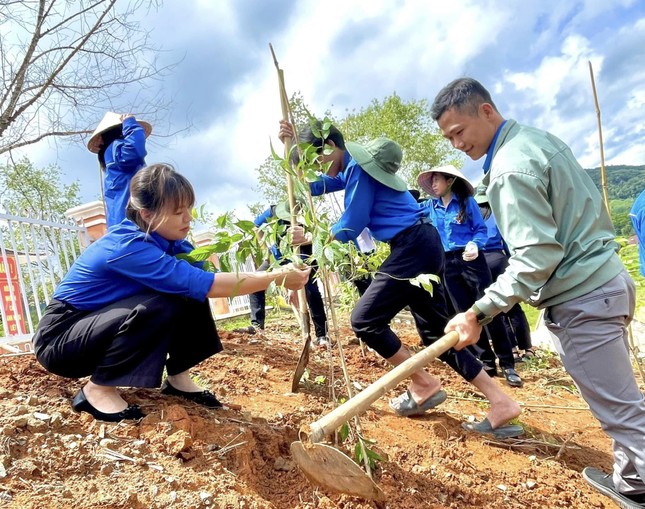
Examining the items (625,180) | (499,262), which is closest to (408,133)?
(499,262)

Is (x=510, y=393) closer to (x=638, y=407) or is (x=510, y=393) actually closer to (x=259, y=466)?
(x=638, y=407)

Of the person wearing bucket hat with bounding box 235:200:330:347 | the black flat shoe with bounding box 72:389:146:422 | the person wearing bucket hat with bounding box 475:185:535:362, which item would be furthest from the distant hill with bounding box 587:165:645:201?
the black flat shoe with bounding box 72:389:146:422

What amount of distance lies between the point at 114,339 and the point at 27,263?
12.6 ft

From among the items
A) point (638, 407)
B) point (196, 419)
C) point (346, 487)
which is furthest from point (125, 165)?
point (638, 407)

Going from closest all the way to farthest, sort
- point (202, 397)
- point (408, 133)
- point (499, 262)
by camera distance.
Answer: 1. point (202, 397)
2. point (499, 262)
3. point (408, 133)

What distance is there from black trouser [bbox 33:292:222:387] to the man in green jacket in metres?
1.32

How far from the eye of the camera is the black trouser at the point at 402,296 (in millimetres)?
2541

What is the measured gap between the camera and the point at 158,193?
2070 millimetres

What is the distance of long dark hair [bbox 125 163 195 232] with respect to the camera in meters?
2.07

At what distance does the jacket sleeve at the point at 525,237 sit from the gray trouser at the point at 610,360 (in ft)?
0.70

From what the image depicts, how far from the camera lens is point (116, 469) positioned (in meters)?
1.63

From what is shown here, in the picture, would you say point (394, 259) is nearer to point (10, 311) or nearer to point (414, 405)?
point (414, 405)

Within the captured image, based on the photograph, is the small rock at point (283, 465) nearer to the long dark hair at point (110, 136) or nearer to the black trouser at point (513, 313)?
the long dark hair at point (110, 136)

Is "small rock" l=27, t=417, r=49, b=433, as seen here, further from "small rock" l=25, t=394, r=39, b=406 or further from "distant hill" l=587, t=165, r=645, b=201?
"distant hill" l=587, t=165, r=645, b=201
